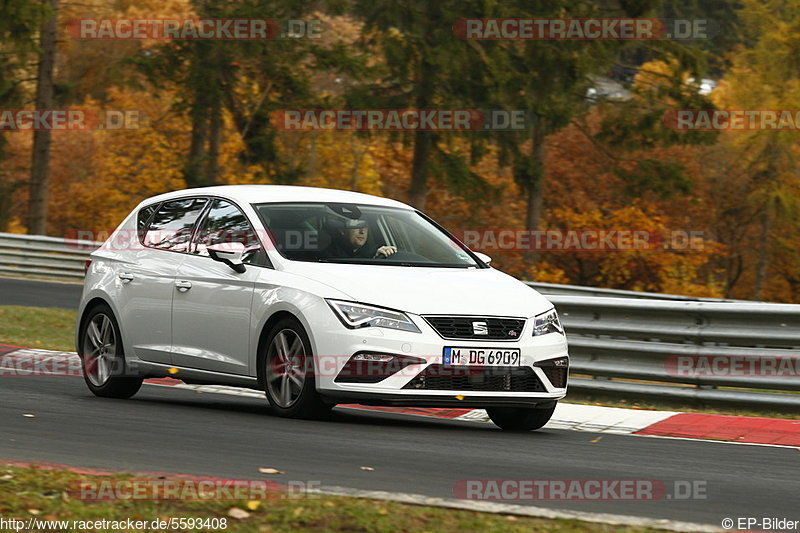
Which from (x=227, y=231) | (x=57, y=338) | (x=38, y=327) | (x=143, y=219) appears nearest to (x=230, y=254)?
(x=227, y=231)

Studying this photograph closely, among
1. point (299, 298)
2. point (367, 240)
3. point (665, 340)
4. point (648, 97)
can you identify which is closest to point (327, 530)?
point (299, 298)

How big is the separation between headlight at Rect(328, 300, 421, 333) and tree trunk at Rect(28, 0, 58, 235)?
31.0m

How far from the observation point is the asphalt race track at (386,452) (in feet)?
22.0

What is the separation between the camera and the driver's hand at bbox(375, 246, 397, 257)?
986 cm

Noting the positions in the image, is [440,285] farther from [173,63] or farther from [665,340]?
[173,63]

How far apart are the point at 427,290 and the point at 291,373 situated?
1.12m

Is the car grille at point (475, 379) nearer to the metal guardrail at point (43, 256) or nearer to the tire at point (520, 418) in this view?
the tire at point (520, 418)

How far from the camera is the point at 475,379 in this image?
29.3 feet

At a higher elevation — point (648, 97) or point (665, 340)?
point (648, 97)

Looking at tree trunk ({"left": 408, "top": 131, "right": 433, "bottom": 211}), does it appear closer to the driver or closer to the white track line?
the driver

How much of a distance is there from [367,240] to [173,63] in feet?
95.9

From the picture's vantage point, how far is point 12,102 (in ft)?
129

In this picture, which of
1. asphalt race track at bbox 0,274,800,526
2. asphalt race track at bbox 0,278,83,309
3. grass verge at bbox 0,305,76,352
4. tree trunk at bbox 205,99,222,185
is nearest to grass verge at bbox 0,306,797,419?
grass verge at bbox 0,305,76,352

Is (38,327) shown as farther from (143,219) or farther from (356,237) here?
(356,237)
